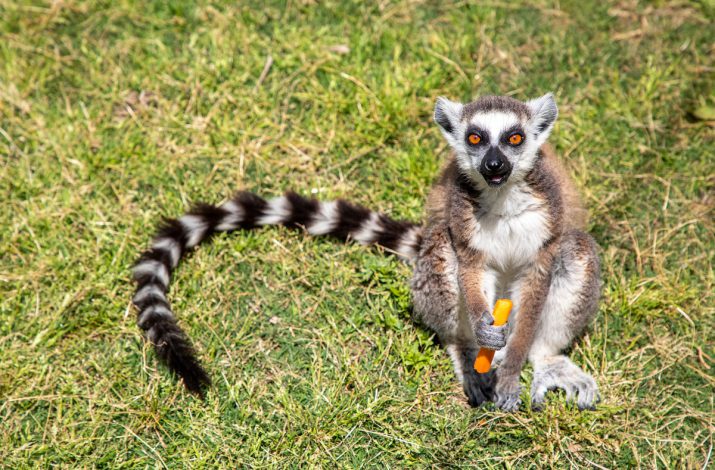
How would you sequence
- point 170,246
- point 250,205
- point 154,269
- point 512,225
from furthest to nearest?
point 250,205 < point 170,246 < point 154,269 < point 512,225

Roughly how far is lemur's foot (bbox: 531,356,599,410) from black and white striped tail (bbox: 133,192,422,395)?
108 centimetres

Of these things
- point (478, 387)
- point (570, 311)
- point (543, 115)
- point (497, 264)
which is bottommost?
point (478, 387)

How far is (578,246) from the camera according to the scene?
4008mm

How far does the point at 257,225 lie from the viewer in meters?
4.81

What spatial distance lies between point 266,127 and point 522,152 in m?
2.39

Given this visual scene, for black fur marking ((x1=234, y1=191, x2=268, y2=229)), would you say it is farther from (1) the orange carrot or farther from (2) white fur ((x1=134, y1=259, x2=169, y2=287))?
(1) the orange carrot

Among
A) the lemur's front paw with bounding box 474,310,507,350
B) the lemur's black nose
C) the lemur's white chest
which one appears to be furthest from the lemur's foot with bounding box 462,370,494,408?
the lemur's black nose

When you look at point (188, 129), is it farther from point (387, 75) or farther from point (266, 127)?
point (387, 75)

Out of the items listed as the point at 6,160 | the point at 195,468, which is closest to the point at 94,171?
the point at 6,160

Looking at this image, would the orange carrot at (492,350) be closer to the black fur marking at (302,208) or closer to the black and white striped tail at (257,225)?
the black and white striped tail at (257,225)

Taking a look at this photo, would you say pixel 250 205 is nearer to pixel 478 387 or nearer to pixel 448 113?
pixel 448 113

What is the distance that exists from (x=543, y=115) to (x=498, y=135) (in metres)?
0.32

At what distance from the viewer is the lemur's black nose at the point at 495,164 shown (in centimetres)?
354

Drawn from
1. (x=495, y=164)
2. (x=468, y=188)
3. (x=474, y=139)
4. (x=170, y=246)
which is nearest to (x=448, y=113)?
(x=474, y=139)
